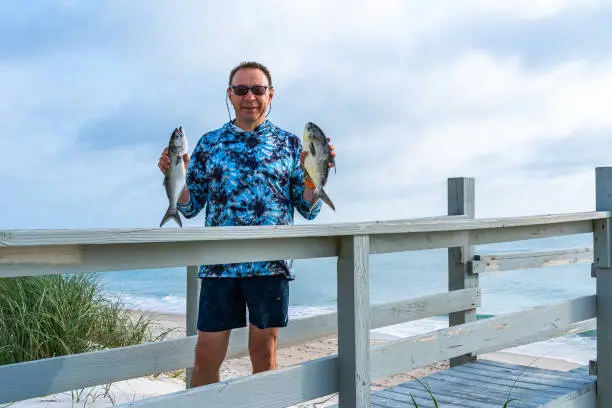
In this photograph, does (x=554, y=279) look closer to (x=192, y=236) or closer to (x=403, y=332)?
(x=403, y=332)

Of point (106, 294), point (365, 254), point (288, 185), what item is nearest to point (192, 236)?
point (365, 254)

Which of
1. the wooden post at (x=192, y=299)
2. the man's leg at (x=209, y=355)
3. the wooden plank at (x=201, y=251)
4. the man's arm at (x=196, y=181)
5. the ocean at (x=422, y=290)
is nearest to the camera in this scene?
the wooden plank at (x=201, y=251)

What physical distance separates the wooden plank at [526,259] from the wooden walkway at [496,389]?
0.91 meters

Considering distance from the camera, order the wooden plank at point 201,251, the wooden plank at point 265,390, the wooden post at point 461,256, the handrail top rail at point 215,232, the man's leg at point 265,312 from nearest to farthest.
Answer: the handrail top rail at point 215,232 < the wooden plank at point 201,251 < the wooden plank at point 265,390 < the man's leg at point 265,312 < the wooden post at point 461,256

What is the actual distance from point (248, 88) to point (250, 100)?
7cm

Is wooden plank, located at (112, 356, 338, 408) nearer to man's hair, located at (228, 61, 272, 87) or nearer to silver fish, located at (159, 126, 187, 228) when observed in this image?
silver fish, located at (159, 126, 187, 228)

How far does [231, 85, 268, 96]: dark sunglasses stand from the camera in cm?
354

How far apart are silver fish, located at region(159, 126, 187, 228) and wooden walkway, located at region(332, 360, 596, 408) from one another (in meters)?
1.84

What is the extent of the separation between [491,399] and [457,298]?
1.31 m

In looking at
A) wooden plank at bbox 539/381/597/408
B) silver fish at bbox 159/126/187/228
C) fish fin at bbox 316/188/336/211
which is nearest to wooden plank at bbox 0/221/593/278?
fish fin at bbox 316/188/336/211

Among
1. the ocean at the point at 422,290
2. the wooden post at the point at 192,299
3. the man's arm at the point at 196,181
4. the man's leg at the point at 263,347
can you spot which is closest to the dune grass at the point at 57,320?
the wooden post at the point at 192,299

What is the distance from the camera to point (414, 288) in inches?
1030

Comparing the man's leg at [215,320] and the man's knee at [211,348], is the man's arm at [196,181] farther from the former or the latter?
the man's knee at [211,348]

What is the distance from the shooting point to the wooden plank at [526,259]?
18.9 feet
